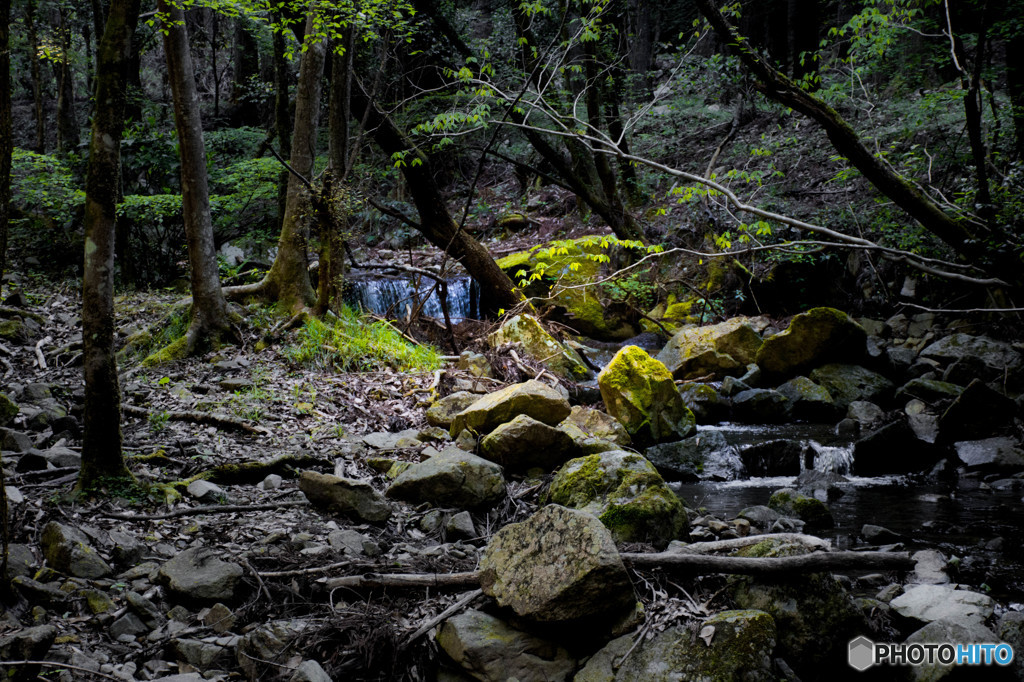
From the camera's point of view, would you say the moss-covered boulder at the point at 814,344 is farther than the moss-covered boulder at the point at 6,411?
Yes

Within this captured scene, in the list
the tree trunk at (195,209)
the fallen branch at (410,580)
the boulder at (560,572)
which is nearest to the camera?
the boulder at (560,572)

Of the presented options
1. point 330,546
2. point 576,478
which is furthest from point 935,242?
point 330,546

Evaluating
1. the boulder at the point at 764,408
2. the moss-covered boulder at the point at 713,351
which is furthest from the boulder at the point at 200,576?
the moss-covered boulder at the point at 713,351

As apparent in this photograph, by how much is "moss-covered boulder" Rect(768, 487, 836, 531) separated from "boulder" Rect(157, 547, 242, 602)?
422 cm

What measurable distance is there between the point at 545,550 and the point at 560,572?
0.14m

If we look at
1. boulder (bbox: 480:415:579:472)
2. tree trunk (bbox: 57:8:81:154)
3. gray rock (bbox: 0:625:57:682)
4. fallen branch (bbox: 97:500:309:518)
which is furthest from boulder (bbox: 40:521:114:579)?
tree trunk (bbox: 57:8:81:154)

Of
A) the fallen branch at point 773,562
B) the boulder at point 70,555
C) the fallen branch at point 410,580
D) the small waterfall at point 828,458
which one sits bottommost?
the small waterfall at point 828,458

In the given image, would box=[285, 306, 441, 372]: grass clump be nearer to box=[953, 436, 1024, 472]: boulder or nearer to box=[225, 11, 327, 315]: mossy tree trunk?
box=[225, 11, 327, 315]: mossy tree trunk

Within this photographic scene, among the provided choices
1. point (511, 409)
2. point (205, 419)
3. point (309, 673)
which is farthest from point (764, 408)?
point (309, 673)

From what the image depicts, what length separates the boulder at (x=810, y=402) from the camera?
8.03m

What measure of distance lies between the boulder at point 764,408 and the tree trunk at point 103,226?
276 inches

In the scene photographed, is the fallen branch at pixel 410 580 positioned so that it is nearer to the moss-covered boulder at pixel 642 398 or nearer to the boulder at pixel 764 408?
the moss-covered boulder at pixel 642 398

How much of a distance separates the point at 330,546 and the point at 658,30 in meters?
24.1

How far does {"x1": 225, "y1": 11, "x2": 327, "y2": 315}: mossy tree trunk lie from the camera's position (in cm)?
814
